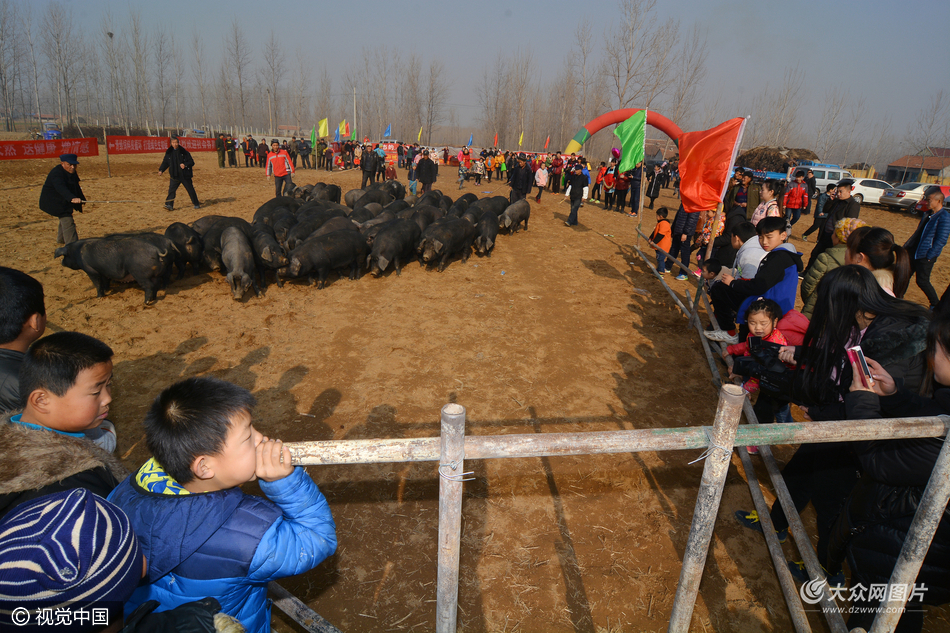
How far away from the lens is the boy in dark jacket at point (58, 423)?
1.41 metres

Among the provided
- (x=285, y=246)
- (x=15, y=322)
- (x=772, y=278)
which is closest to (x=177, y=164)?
(x=285, y=246)

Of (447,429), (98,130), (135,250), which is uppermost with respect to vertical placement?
(98,130)

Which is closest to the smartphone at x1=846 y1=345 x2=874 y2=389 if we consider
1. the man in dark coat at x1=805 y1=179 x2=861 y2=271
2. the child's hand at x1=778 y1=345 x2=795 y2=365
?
the child's hand at x1=778 y1=345 x2=795 y2=365

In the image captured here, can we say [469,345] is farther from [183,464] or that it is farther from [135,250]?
[135,250]

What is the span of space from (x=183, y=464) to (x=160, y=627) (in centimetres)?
47

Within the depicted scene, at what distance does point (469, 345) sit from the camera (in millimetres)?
6375

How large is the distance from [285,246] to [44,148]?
19737 millimetres

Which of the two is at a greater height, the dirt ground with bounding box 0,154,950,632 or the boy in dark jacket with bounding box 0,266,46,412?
the boy in dark jacket with bounding box 0,266,46,412

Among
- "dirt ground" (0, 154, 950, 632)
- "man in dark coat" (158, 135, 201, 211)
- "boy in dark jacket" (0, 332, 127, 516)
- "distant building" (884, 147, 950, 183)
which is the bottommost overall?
"dirt ground" (0, 154, 950, 632)

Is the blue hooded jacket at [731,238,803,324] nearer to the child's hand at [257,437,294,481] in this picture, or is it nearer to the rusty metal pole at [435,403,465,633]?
the rusty metal pole at [435,403,465,633]

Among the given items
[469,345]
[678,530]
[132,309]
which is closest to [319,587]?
[678,530]

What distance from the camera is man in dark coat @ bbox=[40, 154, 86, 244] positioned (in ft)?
26.3

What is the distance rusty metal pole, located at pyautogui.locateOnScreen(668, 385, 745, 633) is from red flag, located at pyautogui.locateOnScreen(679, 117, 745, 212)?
20.3 ft

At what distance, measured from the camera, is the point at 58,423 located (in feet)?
6.31
